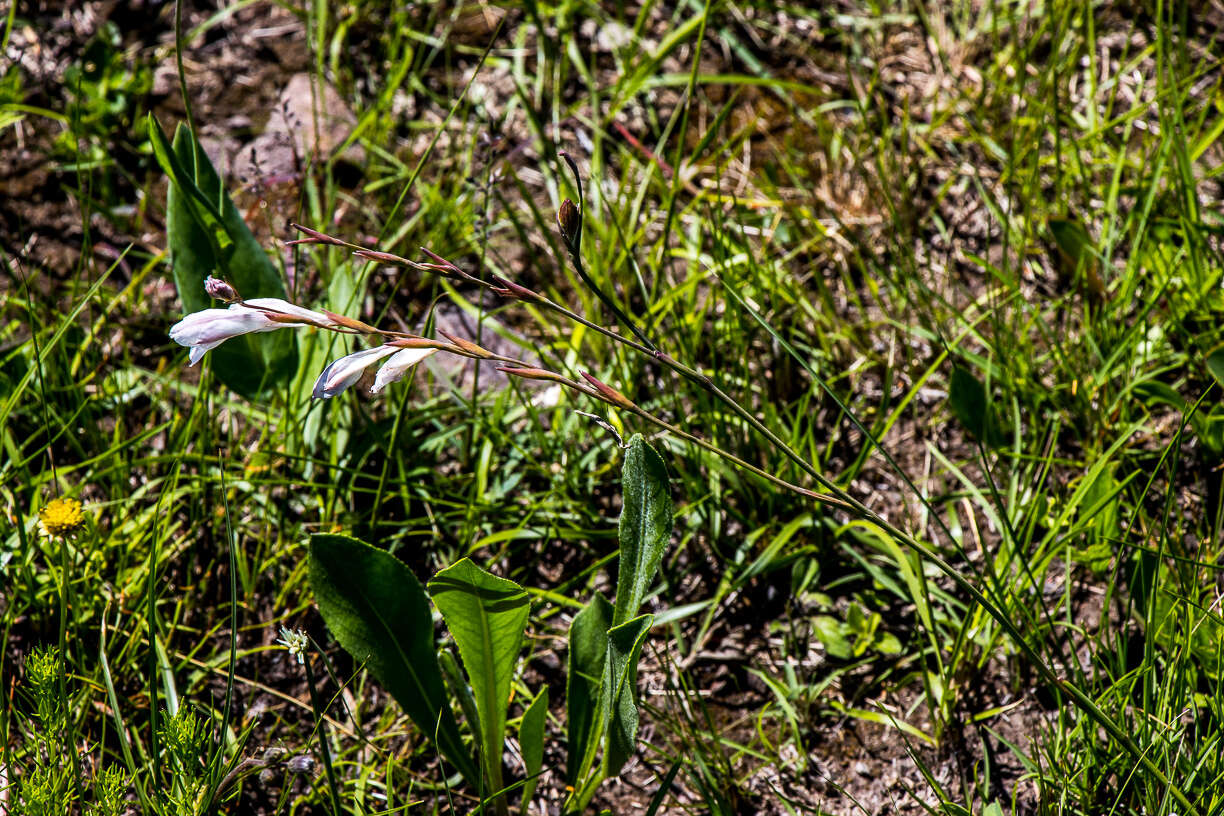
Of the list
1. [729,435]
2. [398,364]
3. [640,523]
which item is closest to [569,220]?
[398,364]

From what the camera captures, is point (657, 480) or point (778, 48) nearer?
point (657, 480)

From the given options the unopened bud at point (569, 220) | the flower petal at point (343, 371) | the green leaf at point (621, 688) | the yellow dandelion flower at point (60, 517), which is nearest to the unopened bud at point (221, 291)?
the flower petal at point (343, 371)

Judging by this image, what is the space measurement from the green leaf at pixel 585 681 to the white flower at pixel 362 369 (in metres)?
0.58

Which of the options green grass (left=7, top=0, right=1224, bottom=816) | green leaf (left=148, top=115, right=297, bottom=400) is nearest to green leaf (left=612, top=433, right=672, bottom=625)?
green grass (left=7, top=0, right=1224, bottom=816)

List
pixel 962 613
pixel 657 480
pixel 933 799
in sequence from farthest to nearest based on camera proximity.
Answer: pixel 962 613 → pixel 933 799 → pixel 657 480

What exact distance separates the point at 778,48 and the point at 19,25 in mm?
1990

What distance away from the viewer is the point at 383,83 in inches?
102

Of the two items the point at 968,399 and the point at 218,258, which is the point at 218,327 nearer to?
the point at 218,258

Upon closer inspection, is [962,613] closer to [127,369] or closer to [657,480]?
[657,480]

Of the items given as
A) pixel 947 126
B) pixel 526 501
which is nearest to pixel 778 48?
pixel 947 126

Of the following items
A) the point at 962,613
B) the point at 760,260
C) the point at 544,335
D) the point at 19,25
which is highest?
the point at 19,25

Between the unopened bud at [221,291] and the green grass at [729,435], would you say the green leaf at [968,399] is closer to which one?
the green grass at [729,435]

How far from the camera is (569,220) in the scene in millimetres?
908

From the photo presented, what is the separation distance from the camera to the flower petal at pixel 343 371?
88cm
